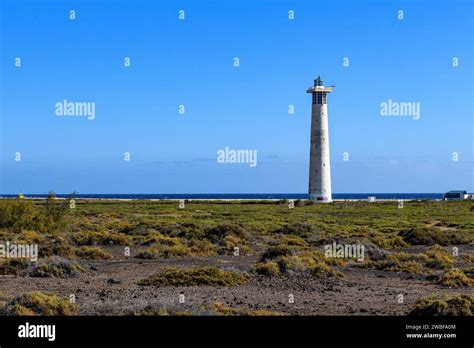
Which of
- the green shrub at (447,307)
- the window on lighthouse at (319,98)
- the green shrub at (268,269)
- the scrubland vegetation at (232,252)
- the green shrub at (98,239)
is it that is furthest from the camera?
the window on lighthouse at (319,98)

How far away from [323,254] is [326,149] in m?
39.9

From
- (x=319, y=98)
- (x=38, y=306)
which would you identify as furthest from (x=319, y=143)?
(x=38, y=306)

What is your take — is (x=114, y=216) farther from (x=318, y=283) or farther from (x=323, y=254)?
(x=318, y=283)

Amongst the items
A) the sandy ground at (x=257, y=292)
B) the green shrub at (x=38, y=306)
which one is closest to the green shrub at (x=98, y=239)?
the sandy ground at (x=257, y=292)

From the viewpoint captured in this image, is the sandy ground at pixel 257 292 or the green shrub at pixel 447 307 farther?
the sandy ground at pixel 257 292

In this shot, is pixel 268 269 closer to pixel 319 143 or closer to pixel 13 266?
pixel 13 266

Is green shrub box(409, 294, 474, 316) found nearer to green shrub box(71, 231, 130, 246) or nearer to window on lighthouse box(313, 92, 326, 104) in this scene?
green shrub box(71, 231, 130, 246)

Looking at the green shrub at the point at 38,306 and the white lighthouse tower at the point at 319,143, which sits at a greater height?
the white lighthouse tower at the point at 319,143

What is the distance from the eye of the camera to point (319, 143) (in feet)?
205

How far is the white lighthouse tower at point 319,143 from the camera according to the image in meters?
62.7

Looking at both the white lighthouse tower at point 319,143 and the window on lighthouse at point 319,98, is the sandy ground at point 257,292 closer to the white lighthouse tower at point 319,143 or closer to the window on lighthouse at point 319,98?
the white lighthouse tower at point 319,143

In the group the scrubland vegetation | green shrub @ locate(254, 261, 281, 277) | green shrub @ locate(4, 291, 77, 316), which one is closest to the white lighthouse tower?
the scrubland vegetation
